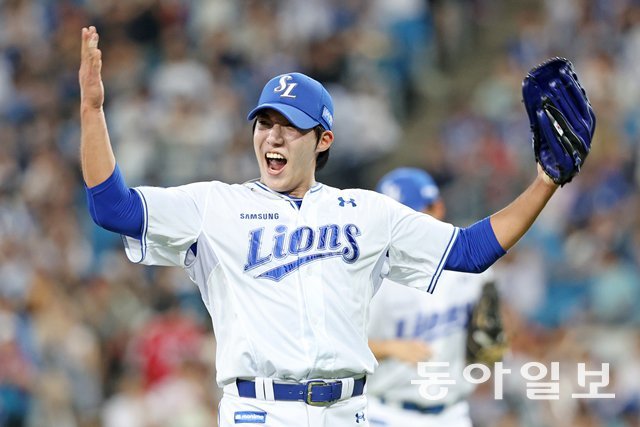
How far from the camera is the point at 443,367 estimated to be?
663 cm

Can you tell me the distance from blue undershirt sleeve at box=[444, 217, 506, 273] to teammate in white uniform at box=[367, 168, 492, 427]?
1.79m

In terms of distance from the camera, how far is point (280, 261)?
457 centimetres

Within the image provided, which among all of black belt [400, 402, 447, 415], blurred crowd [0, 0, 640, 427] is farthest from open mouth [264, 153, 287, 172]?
→ blurred crowd [0, 0, 640, 427]

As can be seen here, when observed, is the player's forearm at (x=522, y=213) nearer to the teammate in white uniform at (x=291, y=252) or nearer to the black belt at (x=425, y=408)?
the teammate in white uniform at (x=291, y=252)

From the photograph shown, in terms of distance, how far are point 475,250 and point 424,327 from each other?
2066 millimetres

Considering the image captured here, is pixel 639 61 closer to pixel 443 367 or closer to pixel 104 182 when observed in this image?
pixel 443 367

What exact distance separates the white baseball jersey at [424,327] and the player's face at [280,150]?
6.53 feet

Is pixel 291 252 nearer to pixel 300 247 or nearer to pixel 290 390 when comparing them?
pixel 300 247

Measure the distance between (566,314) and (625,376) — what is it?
1184 mm

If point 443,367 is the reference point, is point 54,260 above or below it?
above

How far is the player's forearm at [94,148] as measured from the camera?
4156mm

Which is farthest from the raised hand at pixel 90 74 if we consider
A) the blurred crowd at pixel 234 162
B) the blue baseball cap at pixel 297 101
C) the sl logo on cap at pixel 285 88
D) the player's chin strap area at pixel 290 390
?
the blurred crowd at pixel 234 162

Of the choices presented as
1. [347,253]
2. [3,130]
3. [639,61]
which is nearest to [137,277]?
[3,130]

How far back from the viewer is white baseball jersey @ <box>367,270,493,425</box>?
21.7ft
